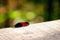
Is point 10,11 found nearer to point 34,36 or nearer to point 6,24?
point 6,24

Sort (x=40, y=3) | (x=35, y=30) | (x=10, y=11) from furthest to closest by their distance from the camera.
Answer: (x=40, y=3) < (x=10, y=11) < (x=35, y=30)

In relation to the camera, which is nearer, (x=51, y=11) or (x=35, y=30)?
(x=35, y=30)

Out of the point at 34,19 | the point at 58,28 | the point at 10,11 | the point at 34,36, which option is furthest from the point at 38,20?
the point at 34,36

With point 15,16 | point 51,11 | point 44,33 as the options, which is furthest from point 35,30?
point 51,11

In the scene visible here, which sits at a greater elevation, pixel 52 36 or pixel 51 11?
pixel 52 36

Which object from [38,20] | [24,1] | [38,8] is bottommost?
[38,20]

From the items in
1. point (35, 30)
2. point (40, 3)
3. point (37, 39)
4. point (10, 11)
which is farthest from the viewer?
point (40, 3)
